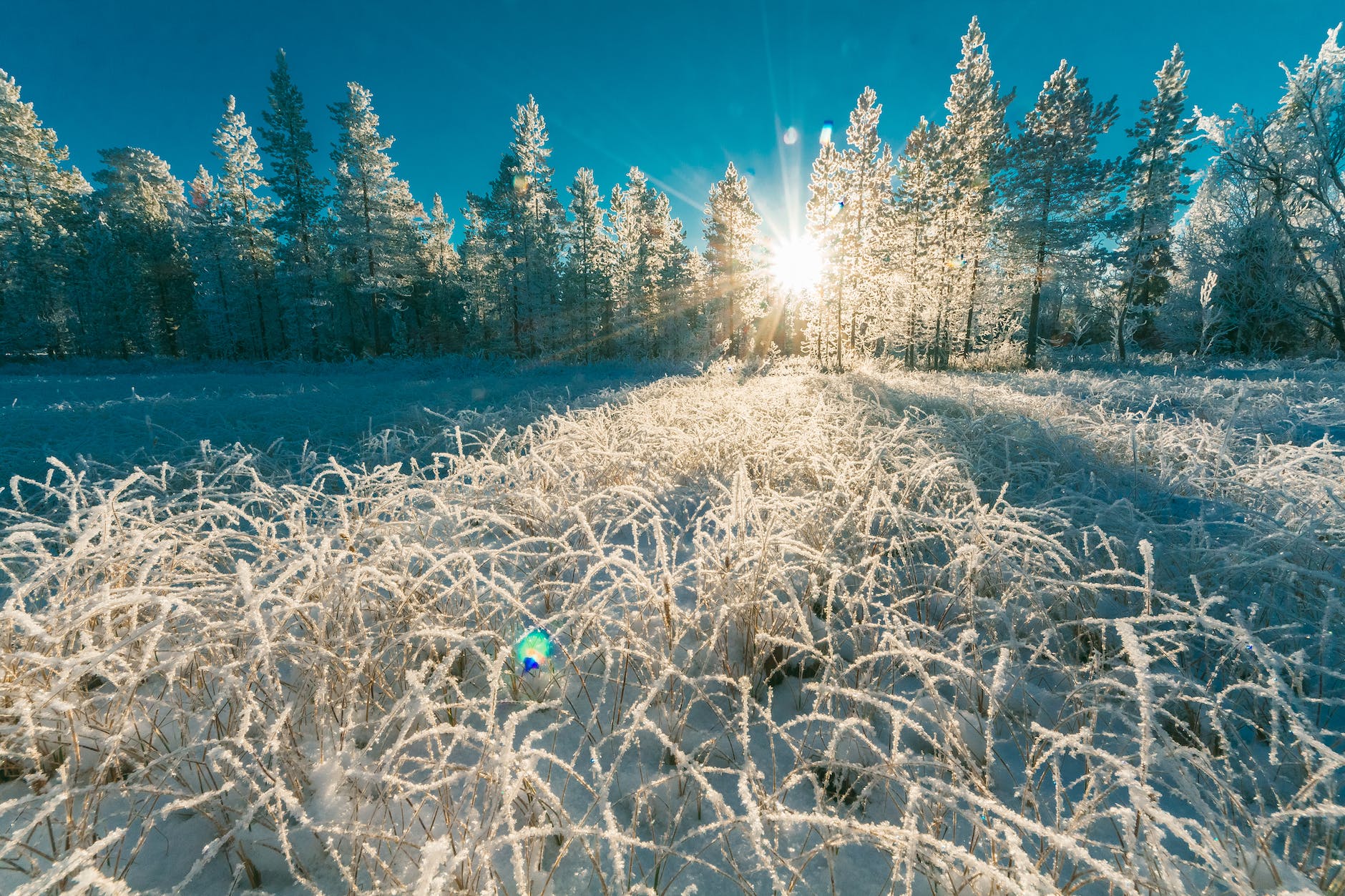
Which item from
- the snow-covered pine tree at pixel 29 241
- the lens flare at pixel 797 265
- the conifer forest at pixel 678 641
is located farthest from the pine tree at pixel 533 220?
the snow-covered pine tree at pixel 29 241

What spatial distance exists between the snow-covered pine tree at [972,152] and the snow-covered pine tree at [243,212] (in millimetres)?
30119

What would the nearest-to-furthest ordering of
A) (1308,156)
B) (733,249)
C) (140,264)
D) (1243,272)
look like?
(1308,156), (1243,272), (140,264), (733,249)

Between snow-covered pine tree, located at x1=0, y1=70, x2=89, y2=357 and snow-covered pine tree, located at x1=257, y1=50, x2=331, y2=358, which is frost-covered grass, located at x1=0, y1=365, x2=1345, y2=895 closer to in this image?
snow-covered pine tree, located at x1=257, y1=50, x2=331, y2=358

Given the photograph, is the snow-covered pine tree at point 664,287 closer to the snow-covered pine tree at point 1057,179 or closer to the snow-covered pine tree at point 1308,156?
the snow-covered pine tree at point 1057,179

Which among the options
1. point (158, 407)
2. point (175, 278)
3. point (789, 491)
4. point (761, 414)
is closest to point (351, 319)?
point (175, 278)

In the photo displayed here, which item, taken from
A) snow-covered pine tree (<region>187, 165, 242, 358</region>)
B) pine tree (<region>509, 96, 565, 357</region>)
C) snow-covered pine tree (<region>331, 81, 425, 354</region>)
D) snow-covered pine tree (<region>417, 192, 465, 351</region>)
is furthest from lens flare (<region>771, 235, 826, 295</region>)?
snow-covered pine tree (<region>187, 165, 242, 358</region>)

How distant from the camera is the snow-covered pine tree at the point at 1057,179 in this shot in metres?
17.5

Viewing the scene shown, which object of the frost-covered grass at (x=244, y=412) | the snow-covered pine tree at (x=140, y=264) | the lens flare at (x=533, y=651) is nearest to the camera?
the lens flare at (x=533, y=651)

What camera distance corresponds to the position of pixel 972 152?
65.6 feet

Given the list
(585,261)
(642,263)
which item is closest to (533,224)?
(585,261)

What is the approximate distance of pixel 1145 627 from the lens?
1.79 meters

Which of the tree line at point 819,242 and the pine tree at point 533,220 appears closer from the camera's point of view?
the tree line at point 819,242

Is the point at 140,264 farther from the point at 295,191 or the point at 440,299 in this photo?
the point at 440,299

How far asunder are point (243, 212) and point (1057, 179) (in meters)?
35.3
